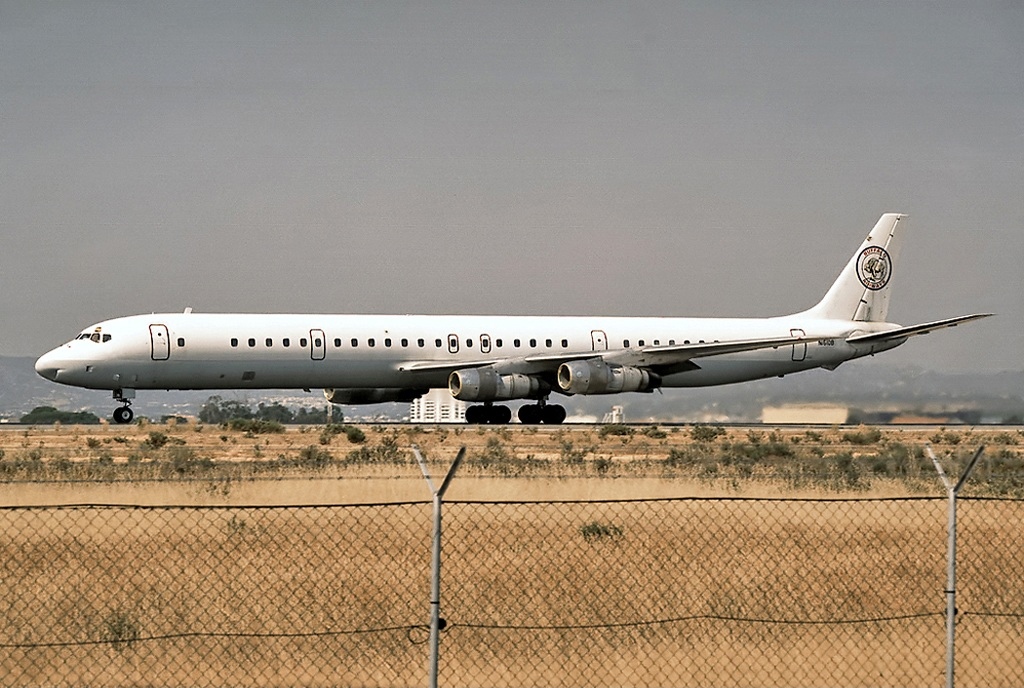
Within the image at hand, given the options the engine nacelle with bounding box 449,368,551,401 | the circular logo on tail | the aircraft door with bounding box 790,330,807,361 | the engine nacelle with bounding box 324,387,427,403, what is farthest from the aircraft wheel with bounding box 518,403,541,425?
the circular logo on tail

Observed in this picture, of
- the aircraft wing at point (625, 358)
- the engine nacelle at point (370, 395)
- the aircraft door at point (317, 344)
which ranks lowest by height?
the engine nacelle at point (370, 395)

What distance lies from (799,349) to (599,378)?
10.7 metres

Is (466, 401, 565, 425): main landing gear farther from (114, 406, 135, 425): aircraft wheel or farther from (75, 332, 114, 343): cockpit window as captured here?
(75, 332, 114, 343): cockpit window

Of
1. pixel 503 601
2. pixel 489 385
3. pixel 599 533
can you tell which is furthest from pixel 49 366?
pixel 503 601

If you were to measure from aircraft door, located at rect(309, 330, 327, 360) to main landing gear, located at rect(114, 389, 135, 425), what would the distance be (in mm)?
5434

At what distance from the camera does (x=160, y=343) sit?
41.8m

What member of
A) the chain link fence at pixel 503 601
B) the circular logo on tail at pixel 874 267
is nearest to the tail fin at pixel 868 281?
the circular logo on tail at pixel 874 267

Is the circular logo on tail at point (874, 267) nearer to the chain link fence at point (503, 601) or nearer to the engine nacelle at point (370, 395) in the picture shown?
the engine nacelle at point (370, 395)

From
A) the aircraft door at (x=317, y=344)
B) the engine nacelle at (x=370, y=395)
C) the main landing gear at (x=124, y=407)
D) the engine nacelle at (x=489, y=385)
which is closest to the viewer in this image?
the main landing gear at (x=124, y=407)

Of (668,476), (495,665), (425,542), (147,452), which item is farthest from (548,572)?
(147,452)

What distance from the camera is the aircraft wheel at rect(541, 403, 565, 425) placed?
4916cm

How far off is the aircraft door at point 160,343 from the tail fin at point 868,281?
82.8ft

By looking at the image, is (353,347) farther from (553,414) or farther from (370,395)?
(553,414)

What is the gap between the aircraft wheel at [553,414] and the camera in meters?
49.2
